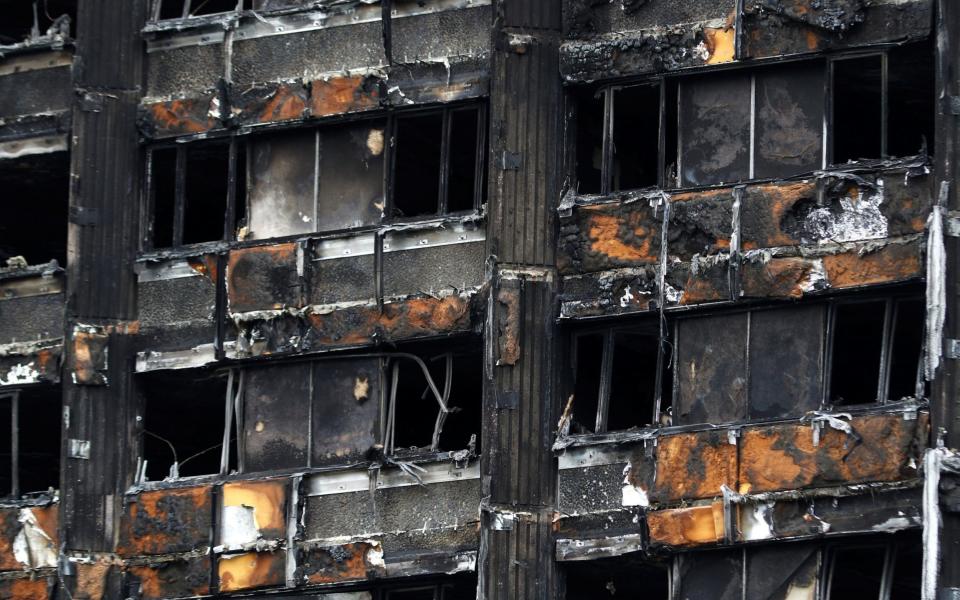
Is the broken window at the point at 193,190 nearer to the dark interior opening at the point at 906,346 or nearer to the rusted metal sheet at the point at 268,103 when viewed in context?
the rusted metal sheet at the point at 268,103

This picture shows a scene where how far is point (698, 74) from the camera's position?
94.3ft

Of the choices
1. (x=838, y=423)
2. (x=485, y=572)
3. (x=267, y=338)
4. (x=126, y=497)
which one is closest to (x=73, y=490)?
(x=126, y=497)

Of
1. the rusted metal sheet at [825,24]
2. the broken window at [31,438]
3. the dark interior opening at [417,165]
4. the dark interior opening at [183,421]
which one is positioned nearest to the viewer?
the rusted metal sheet at [825,24]

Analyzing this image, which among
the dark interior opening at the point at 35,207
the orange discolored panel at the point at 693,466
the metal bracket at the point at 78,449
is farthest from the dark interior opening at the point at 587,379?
the dark interior opening at the point at 35,207

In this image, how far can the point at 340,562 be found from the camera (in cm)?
2889

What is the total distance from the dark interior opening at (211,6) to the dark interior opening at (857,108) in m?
9.07

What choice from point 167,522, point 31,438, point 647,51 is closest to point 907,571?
point 647,51

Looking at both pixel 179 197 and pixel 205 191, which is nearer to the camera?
pixel 179 197

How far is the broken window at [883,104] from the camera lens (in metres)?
27.9

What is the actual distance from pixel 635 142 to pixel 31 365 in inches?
355

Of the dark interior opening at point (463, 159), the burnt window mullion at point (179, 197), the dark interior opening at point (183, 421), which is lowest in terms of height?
the dark interior opening at point (183, 421)

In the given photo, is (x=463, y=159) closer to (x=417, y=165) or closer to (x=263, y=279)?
(x=417, y=165)

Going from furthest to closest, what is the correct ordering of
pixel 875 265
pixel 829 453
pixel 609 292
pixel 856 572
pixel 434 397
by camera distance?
pixel 434 397 < pixel 856 572 < pixel 609 292 < pixel 875 265 < pixel 829 453

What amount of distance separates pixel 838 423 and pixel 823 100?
13.8 feet
